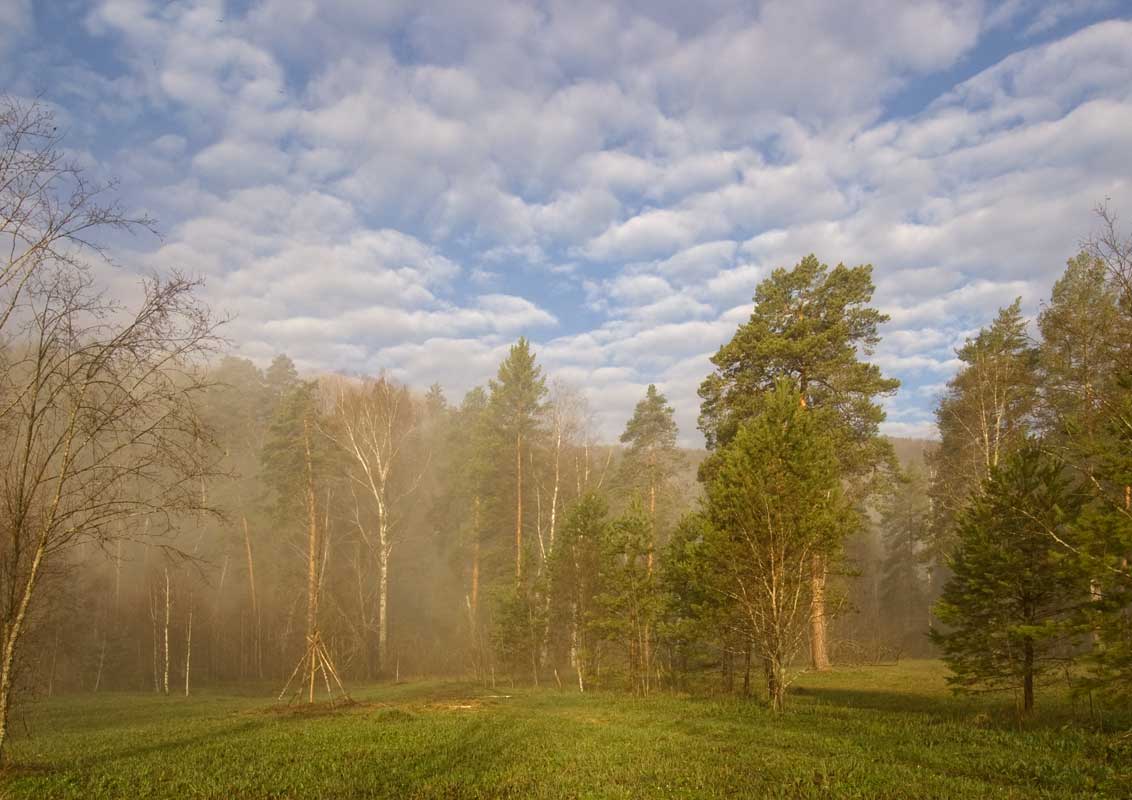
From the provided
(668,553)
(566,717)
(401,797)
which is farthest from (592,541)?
(401,797)

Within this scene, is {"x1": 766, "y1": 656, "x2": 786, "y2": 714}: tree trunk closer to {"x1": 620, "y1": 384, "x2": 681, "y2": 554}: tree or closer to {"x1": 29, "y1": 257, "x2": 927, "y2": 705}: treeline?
{"x1": 29, "y1": 257, "x2": 927, "y2": 705}: treeline

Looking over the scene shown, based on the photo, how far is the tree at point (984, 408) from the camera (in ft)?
90.4

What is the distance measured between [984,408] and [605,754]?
26.4 metres

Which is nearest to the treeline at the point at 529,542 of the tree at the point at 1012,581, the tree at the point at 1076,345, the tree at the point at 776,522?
the tree at the point at 776,522

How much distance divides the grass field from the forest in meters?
1.50

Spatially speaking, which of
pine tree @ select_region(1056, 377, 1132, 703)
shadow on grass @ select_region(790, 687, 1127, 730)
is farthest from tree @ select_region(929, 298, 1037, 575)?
pine tree @ select_region(1056, 377, 1132, 703)

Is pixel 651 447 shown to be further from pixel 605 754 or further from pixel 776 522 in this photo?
pixel 605 754

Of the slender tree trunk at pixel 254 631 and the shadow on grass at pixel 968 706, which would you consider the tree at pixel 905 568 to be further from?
the slender tree trunk at pixel 254 631

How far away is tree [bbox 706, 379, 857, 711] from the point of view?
16.8m

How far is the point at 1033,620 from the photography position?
48.5 feet

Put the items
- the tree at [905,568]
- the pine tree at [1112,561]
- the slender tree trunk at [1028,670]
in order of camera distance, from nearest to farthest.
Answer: the pine tree at [1112,561] < the slender tree trunk at [1028,670] < the tree at [905,568]

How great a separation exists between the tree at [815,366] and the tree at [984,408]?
16.1 feet

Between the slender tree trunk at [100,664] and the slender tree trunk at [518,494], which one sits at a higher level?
the slender tree trunk at [518,494]

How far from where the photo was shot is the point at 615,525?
24.4 meters
